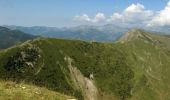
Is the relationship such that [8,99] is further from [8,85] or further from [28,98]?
[8,85]

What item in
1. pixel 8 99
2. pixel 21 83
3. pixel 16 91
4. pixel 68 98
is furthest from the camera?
pixel 21 83

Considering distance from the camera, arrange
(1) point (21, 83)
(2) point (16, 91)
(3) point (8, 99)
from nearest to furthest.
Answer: (3) point (8, 99)
(2) point (16, 91)
(1) point (21, 83)

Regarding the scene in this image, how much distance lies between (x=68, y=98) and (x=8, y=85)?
542cm

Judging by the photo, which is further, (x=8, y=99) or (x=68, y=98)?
(x=68, y=98)

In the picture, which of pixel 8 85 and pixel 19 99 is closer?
pixel 19 99

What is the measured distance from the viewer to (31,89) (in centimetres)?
2916

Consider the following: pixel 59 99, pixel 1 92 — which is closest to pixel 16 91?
pixel 1 92

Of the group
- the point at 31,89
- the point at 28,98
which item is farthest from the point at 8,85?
the point at 28,98

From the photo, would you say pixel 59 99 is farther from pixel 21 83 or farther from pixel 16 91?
pixel 21 83

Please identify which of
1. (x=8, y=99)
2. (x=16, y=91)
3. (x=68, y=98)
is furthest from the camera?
(x=68, y=98)

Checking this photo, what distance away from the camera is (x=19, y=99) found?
2550 centimetres

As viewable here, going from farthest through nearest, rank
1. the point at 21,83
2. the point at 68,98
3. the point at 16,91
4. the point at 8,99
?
the point at 21,83 → the point at 68,98 → the point at 16,91 → the point at 8,99

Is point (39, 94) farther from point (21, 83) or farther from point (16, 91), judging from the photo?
point (21, 83)

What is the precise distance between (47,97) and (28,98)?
2.01 meters
